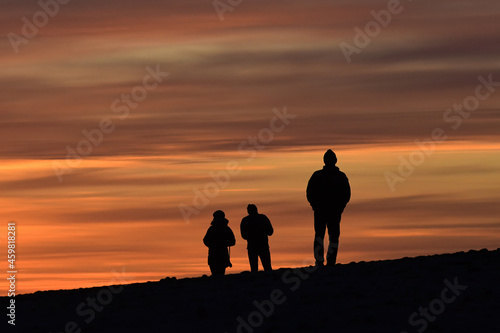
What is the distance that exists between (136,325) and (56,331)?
134 cm

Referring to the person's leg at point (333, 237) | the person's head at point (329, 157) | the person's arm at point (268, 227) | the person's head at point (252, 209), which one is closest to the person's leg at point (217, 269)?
the person's arm at point (268, 227)

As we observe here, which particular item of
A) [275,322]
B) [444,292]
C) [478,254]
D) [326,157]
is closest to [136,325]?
[275,322]

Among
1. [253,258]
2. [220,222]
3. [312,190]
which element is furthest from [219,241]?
[312,190]

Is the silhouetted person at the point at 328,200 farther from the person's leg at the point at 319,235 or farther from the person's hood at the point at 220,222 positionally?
the person's hood at the point at 220,222

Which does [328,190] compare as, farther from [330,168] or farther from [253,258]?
[253,258]

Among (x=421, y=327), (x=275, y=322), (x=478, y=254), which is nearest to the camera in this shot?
(x=421, y=327)

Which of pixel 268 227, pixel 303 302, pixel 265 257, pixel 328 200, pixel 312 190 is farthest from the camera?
pixel 265 257

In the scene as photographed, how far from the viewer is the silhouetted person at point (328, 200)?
20062mm

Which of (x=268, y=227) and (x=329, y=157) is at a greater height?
(x=329, y=157)

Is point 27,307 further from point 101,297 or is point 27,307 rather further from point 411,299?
point 411,299

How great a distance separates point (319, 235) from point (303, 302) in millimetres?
4584

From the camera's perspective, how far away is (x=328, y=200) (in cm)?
2005

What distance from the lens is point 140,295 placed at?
59.4 ft

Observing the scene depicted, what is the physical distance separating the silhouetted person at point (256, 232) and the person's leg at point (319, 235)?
8.72ft
